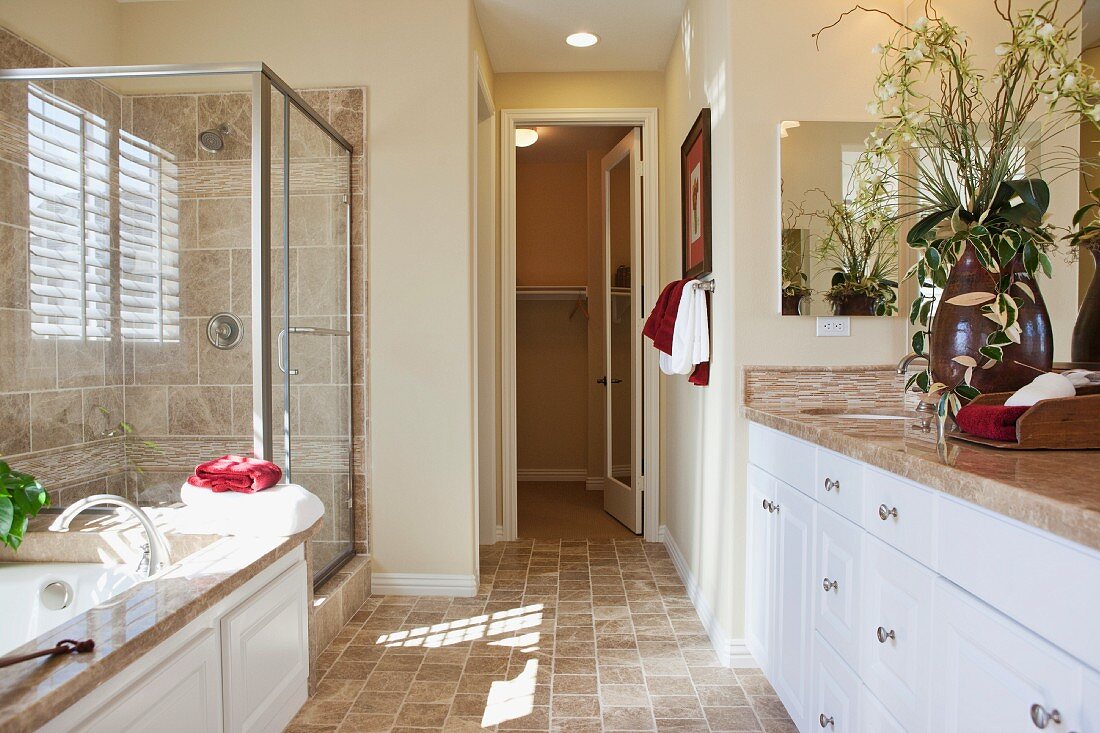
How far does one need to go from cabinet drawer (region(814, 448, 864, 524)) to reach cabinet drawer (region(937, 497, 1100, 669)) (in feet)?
1.15

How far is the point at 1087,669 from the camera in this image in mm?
829

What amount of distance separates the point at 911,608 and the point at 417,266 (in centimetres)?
243

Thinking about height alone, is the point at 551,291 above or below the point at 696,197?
below

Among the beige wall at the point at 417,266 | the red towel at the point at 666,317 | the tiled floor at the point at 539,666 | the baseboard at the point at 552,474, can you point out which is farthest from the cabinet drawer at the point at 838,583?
the baseboard at the point at 552,474

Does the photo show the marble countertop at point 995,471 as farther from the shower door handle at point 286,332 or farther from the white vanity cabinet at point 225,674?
the shower door handle at point 286,332

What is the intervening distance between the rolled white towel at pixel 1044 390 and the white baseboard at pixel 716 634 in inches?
54.7

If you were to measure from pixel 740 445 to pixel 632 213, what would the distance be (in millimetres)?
2085

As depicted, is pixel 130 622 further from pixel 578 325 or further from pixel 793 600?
pixel 578 325

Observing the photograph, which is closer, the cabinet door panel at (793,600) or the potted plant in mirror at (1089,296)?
the potted plant in mirror at (1089,296)

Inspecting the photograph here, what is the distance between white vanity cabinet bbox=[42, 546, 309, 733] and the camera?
4.16 ft

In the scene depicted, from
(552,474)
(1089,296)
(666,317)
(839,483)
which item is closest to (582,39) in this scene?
(666,317)

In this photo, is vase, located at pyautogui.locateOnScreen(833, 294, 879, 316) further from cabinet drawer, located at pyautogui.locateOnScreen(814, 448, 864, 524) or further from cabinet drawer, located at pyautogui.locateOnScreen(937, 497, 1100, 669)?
cabinet drawer, located at pyautogui.locateOnScreen(937, 497, 1100, 669)

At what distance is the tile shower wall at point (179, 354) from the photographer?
2.61 metres

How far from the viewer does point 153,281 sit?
2846 millimetres
